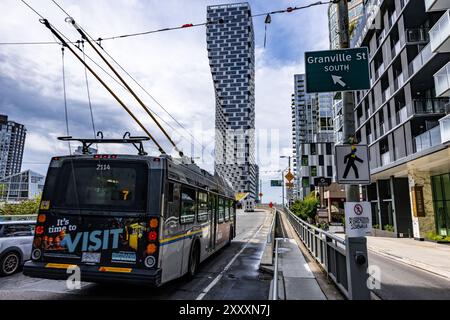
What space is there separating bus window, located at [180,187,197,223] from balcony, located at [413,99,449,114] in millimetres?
19648

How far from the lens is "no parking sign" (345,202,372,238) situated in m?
5.36

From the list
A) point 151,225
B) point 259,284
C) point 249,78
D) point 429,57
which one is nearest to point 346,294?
point 259,284

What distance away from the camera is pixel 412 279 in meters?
8.80

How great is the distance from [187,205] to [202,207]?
1647 mm

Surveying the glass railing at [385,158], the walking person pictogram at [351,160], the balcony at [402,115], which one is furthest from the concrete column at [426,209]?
the walking person pictogram at [351,160]

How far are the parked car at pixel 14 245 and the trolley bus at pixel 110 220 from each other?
8.77ft

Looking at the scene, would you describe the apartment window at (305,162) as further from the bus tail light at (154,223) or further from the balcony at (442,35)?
the bus tail light at (154,223)

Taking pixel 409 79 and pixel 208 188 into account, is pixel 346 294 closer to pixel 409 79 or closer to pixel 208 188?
pixel 208 188

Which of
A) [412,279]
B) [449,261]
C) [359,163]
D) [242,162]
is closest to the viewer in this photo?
[359,163]

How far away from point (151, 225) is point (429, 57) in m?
21.0

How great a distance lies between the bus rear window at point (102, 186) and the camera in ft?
19.8

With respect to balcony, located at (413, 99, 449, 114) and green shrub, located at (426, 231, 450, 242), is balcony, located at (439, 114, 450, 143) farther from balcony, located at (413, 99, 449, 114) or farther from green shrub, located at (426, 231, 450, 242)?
green shrub, located at (426, 231, 450, 242)

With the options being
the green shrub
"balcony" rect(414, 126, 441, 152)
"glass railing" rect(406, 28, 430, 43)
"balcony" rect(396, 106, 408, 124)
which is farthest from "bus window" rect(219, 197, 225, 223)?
"glass railing" rect(406, 28, 430, 43)

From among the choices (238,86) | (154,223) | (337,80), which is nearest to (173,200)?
(154,223)
